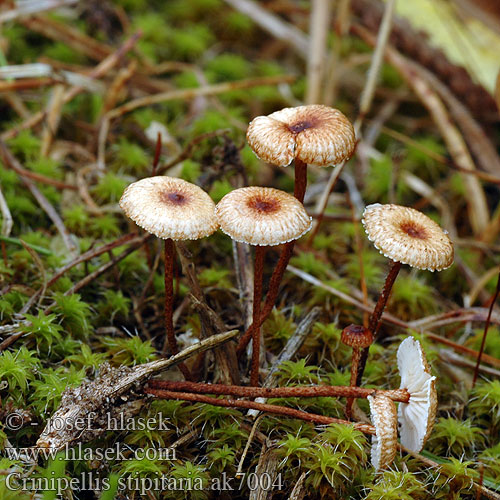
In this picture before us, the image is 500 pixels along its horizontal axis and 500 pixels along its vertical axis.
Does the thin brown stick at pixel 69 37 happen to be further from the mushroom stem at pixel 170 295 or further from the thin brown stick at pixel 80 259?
the mushroom stem at pixel 170 295

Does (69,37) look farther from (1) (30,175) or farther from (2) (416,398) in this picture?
(2) (416,398)

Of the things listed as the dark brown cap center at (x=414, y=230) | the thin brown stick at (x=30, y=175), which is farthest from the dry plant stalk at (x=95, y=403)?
the thin brown stick at (x=30, y=175)

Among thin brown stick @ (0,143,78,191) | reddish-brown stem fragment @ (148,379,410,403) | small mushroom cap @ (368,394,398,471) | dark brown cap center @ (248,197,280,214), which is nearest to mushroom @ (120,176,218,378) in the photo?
dark brown cap center @ (248,197,280,214)

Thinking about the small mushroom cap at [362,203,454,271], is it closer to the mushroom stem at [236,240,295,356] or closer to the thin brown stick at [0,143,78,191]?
the mushroom stem at [236,240,295,356]

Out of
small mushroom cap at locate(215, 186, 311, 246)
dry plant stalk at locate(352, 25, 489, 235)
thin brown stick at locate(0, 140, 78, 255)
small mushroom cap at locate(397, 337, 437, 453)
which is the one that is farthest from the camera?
dry plant stalk at locate(352, 25, 489, 235)

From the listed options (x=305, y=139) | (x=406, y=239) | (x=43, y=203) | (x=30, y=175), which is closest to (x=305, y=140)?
(x=305, y=139)

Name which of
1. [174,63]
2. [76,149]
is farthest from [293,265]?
[174,63]

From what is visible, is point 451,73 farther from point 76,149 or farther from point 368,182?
point 76,149
